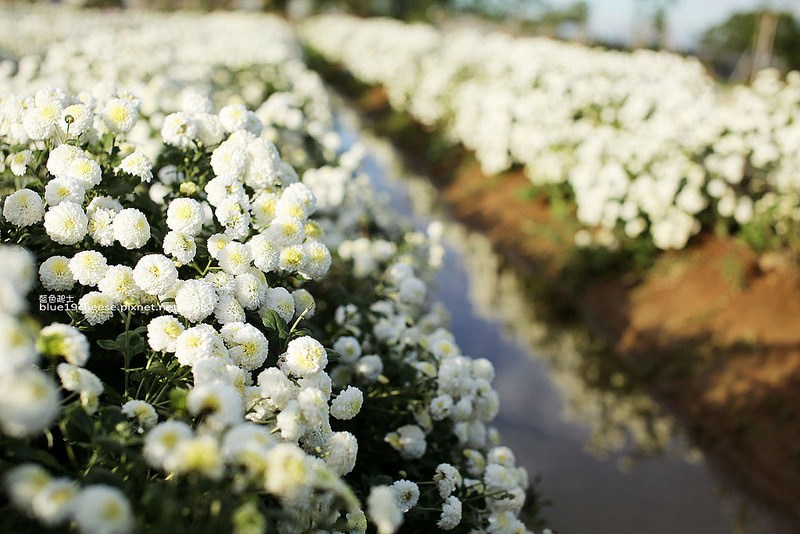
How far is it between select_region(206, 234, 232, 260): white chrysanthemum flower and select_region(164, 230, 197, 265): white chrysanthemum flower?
57 mm

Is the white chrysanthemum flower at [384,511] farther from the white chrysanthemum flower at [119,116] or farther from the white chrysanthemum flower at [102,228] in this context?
the white chrysanthemum flower at [119,116]

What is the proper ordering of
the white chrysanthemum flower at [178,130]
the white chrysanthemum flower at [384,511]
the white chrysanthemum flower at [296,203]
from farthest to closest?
the white chrysanthemum flower at [178,130] < the white chrysanthemum flower at [296,203] < the white chrysanthemum flower at [384,511]

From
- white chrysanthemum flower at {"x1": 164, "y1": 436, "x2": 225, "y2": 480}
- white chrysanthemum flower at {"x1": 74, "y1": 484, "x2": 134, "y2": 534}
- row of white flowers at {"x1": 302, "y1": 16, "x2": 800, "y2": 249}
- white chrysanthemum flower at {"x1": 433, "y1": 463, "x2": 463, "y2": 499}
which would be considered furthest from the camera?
row of white flowers at {"x1": 302, "y1": 16, "x2": 800, "y2": 249}

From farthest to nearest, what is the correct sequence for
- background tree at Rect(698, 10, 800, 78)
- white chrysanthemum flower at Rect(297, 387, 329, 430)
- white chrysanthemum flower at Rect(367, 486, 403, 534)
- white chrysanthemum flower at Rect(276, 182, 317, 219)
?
background tree at Rect(698, 10, 800, 78) < white chrysanthemum flower at Rect(276, 182, 317, 219) < white chrysanthemum flower at Rect(297, 387, 329, 430) < white chrysanthemum flower at Rect(367, 486, 403, 534)

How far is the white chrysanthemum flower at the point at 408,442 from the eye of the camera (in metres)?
2.32

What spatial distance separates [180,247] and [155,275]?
17 centimetres

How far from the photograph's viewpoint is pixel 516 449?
4711mm

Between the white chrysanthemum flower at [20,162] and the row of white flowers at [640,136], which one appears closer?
the white chrysanthemum flower at [20,162]

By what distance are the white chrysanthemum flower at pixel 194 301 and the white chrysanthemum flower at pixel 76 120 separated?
2.52 ft

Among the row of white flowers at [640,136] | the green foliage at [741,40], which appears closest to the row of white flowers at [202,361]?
the row of white flowers at [640,136]

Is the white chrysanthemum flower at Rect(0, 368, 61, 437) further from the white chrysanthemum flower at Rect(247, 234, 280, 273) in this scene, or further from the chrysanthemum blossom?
the white chrysanthemum flower at Rect(247, 234, 280, 273)

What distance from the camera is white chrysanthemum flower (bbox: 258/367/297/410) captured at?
5.57 ft

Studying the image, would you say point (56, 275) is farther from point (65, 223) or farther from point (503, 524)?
point (503, 524)

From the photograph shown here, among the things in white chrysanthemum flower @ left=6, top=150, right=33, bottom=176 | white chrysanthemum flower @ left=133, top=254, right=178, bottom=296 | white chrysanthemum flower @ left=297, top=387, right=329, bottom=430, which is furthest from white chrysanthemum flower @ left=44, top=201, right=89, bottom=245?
white chrysanthemum flower @ left=297, top=387, right=329, bottom=430
